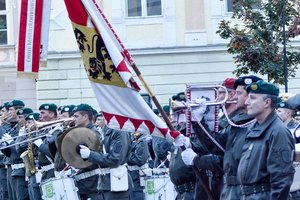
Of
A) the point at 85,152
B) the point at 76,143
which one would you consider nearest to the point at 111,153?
the point at 85,152

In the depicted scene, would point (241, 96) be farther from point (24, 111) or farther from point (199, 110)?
point (24, 111)

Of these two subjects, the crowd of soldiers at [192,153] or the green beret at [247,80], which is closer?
the crowd of soldiers at [192,153]

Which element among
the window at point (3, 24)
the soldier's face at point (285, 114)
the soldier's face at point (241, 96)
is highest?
the window at point (3, 24)

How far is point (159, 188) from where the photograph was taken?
16.8 meters

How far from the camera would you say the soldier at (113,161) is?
1409 centimetres

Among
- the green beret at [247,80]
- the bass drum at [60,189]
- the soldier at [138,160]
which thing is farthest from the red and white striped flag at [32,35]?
the soldier at [138,160]

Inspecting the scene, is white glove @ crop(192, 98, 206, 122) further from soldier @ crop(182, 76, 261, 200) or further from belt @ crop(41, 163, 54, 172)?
belt @ crop(41, 163, 54, 172)

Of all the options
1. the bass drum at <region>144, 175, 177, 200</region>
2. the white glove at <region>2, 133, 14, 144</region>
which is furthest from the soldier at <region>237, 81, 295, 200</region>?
the white glove at <region>2, 133, 14, 144</region>

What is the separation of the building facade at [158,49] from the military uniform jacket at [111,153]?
54.5 ft

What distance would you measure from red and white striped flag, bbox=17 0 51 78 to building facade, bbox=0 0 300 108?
67.5ft

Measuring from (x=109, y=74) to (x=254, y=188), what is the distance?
2.00m

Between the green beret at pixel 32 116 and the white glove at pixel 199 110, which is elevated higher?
the white glove at pixel 199 110

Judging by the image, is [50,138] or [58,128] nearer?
[50,138]

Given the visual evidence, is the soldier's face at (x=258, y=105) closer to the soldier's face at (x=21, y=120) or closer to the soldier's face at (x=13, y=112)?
the soldier's face at (x=21, y=120)
